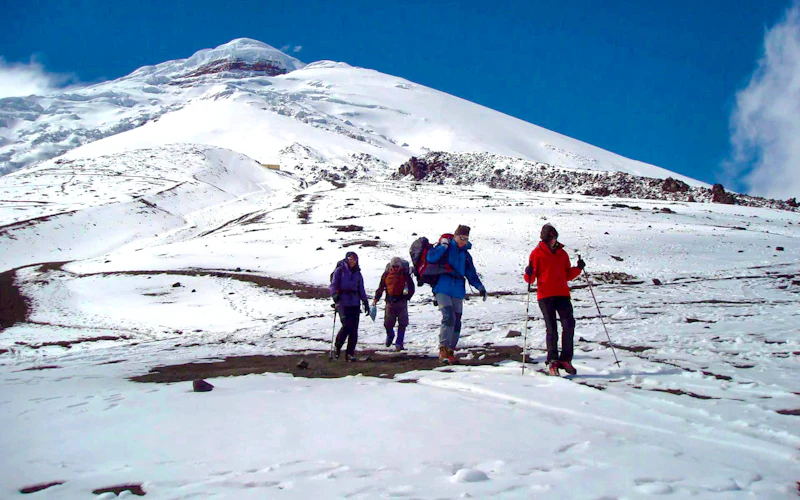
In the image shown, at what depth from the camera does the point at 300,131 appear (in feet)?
439

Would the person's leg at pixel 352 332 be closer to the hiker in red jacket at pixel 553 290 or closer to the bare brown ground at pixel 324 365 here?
the bare brown ground at pixel 324 365

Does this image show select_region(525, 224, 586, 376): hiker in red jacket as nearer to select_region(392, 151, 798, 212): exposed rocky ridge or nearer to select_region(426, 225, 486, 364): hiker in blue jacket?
select_region(426, 225, 486, 364): hiker in blue jacket

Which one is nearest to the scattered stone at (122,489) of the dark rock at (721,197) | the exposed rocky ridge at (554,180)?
the dark rock at (721,197)

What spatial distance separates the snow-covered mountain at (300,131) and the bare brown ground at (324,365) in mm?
93105

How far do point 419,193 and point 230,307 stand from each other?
40.3 m

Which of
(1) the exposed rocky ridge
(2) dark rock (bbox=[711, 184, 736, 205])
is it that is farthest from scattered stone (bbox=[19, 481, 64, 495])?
(1) the exposed rocky ridge

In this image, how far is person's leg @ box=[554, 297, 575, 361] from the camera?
679 cm

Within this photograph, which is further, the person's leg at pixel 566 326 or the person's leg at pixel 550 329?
the person's leg at pixel 550 329

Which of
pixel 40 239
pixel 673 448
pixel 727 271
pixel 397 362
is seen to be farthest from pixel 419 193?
pixel 673 448

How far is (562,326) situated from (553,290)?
49 centimetres

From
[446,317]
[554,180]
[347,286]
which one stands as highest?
[554,180]

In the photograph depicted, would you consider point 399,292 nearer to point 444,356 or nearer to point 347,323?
point 347,323

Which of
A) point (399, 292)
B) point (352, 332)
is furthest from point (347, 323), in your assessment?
point (399, 292)

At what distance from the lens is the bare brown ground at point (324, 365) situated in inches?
304
